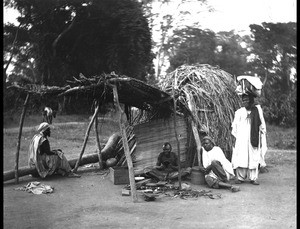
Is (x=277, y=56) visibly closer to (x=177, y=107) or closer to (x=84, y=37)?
(x=84, y=37)

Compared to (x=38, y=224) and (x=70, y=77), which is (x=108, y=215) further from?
(x=70, y=77)

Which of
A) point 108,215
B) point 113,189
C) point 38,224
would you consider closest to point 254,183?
point 113,189

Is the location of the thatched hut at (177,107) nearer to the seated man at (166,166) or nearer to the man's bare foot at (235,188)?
the seated man at (166,166)

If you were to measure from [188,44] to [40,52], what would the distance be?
15236mm

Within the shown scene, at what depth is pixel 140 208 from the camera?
5.92m

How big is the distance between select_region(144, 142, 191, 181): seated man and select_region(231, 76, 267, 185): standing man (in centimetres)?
116

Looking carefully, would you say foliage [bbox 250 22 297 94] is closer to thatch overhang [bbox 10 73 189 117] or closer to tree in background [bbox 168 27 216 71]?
tree in background [bbox 168 27 216 71]

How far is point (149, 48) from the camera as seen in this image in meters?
24.1

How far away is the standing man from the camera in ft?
26.6

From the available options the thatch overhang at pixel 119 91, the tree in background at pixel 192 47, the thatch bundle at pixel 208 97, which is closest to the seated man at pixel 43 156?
the thatch overhang at pixel 119 91

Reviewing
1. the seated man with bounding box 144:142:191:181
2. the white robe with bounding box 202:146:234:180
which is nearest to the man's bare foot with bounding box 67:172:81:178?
the seated man with bounding box 144:142:191:181

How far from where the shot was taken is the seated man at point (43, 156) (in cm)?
823

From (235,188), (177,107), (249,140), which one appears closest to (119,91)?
(177,107)

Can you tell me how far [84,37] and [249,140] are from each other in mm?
17865
